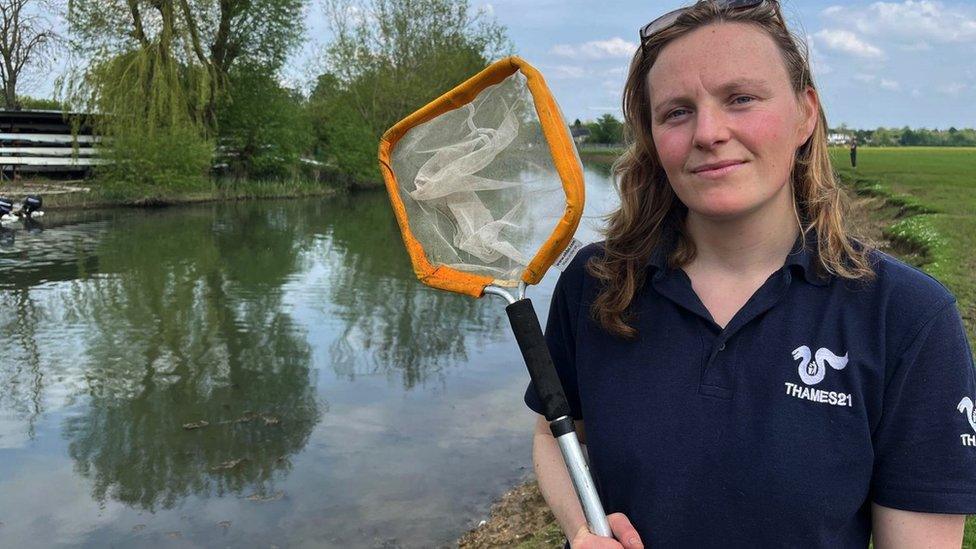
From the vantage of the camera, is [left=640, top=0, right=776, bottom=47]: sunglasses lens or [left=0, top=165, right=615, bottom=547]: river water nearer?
[left=640, top=0, right=776, bottom=47]: sunglasses lens

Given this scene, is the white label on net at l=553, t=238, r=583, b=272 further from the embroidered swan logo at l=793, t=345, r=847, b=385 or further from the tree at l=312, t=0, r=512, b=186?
the tree at l=312, t=0, r=512, b=186

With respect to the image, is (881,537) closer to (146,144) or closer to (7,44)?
(146,144)

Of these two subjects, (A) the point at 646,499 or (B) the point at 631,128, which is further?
(B) the point at 631,128

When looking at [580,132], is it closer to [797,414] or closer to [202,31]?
[797,414]

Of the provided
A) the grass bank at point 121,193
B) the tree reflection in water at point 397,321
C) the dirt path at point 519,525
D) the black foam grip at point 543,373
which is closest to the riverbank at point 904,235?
the dirt path at point 519,525

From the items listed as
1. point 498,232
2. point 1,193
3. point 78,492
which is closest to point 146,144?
point 1,193

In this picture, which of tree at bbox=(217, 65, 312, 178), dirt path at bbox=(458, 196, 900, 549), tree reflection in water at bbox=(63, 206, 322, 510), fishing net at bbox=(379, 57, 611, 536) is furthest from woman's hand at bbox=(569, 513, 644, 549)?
tree at bbox=(217, 65, 312, 178)

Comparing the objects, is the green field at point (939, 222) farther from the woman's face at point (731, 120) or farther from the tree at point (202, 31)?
the tree at point (202, 31)

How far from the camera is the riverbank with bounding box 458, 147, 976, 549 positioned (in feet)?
16.3

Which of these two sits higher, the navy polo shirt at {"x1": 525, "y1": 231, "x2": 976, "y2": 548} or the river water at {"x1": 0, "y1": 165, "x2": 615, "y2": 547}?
the navy polo shirt at {"x1": 525, "y1": 231, "x2": 976, "y2": 548}

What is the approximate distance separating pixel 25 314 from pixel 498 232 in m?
10.7

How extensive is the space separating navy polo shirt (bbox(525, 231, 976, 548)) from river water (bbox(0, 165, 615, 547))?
0.75 meters

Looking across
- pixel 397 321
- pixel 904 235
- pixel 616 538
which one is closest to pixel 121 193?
pixel 397 321

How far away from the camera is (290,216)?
25.0 m
